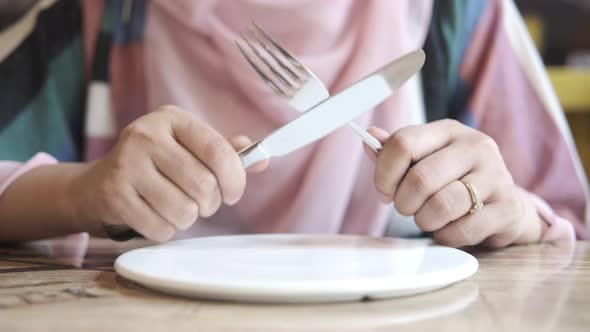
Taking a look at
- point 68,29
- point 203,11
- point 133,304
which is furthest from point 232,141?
point 68,29

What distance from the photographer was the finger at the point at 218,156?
513 millimetres

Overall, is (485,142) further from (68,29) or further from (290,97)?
(68,29)

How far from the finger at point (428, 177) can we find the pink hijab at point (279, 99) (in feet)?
0.89

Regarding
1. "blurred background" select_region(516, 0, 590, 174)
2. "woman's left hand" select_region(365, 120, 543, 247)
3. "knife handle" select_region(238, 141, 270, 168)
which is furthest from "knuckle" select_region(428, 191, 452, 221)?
"blurred background" select_region(516, 0, 590, 174)

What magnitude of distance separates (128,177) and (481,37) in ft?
1.84

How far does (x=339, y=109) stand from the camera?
20.1 inches

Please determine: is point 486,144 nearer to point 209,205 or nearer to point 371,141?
point 371,141

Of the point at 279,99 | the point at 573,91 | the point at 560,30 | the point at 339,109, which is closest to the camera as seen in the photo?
the point at 339,109

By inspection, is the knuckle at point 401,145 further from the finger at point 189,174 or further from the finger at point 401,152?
the finger at point 189,174

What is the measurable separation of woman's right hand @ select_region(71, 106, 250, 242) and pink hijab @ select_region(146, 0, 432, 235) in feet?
0.93

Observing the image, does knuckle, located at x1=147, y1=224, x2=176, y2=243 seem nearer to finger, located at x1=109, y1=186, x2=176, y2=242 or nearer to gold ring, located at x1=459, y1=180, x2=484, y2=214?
finger, located at x1=109, y1=186, x2=176, y2=242

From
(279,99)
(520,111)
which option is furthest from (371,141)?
(520,111)

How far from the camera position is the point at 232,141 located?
57 cm

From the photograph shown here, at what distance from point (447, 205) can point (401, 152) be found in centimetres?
6
